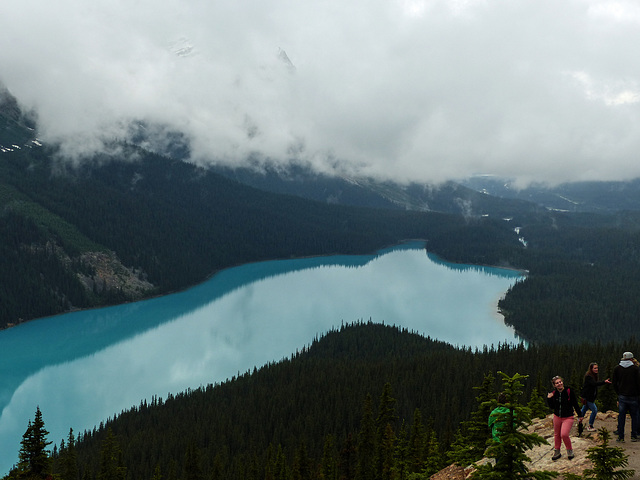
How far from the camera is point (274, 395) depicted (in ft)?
327

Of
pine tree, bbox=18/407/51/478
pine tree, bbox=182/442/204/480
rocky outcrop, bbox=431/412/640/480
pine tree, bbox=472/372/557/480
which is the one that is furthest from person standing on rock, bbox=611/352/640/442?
pine tree, bbox=182/442/204/480

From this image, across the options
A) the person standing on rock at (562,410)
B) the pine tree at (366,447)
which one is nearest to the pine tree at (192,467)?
the pine tree at (366,447)

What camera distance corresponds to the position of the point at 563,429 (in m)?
22.4

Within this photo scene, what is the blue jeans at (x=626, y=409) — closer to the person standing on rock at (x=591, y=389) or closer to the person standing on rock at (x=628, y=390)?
the person standing on rock at (x=628, y=390)

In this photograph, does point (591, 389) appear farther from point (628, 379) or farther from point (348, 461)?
point (348, 461)

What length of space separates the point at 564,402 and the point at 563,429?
126 centimetres

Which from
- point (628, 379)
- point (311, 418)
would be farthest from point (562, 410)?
point (311, 418)

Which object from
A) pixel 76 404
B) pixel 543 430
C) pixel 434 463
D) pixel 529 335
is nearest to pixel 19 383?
pixel 76 404

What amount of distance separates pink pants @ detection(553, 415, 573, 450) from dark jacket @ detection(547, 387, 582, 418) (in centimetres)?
25

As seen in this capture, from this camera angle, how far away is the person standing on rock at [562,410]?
22.2 m

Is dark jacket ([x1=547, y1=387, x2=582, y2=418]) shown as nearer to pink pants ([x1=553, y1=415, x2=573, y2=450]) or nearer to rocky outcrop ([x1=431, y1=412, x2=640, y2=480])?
pink pants ([x1=553, y1=415, x2=573, y2=450])

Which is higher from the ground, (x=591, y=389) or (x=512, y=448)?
(x=512, y=448)

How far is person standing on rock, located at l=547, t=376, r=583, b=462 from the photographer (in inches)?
873

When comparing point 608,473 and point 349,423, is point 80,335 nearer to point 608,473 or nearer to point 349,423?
point 349,423
